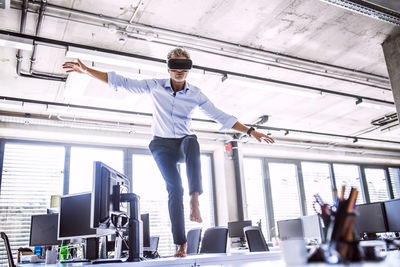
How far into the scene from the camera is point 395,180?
11.9 metres

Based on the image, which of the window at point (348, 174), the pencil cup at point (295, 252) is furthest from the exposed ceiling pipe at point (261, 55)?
the window at point (348, 174)

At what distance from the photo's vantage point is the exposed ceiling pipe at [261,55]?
4398 mm

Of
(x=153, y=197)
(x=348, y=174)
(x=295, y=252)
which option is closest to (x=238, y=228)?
(x=153, y=197)

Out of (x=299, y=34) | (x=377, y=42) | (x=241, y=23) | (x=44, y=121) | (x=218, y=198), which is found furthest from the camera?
(x=218, y=198)

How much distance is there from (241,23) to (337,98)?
10.7 ft

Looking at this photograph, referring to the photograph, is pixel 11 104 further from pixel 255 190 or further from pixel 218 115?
pixel 255 190

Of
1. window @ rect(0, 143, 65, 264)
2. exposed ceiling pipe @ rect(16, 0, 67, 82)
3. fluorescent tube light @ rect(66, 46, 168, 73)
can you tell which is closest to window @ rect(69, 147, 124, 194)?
window @ rect(0, 143, 65, 264)

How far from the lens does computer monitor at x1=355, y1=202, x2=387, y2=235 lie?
13.1 feet

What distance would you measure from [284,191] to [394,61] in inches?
210

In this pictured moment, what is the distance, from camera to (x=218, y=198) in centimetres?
866

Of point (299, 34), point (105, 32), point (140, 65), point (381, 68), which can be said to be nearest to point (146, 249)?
point (140, 65)

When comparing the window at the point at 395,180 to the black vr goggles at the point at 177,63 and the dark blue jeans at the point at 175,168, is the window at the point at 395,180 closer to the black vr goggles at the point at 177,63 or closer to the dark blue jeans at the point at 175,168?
the dark blue jeans at the point at 175,168

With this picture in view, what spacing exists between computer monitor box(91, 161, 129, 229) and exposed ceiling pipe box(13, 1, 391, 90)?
2.62 meters

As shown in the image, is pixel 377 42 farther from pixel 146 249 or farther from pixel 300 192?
pixel 300 192
